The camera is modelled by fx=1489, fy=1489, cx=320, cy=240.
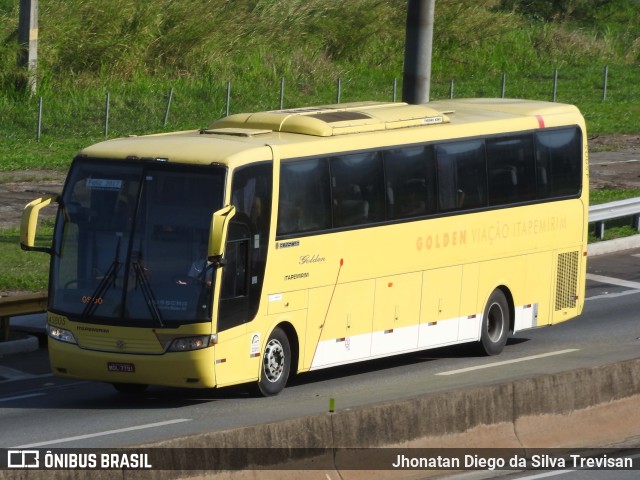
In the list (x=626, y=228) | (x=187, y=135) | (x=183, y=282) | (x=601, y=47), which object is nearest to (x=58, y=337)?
(x=183, y=282)

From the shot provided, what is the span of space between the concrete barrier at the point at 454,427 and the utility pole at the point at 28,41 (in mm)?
28625

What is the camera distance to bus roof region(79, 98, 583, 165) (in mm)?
16359

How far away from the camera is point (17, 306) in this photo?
20.2 m

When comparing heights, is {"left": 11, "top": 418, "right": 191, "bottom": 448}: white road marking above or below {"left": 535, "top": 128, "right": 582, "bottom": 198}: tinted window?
below

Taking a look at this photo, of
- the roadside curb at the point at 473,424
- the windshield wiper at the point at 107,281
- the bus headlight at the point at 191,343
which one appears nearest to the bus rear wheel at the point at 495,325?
the roadside curb at the point at 473,424

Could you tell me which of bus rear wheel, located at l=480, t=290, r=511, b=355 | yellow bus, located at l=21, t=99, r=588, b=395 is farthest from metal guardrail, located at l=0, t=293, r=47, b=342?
bus rear wheel, located at l=480, t=290, r=511, b=355

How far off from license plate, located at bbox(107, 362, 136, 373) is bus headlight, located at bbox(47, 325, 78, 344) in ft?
1.73

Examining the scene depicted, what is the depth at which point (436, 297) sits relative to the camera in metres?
18.9

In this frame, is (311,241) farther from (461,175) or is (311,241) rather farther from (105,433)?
(105,433)

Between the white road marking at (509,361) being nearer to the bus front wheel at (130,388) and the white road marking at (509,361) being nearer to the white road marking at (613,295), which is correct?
the bus front wheel at (130,388)

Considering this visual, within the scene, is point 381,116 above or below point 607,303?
above

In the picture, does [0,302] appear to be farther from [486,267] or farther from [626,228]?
[626,228]

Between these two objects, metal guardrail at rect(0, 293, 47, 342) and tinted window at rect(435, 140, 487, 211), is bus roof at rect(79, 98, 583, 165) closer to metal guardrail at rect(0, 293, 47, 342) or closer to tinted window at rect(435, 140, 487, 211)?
tinted window at rect(435, 140, 487, 211)

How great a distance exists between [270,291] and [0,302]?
5043mm
